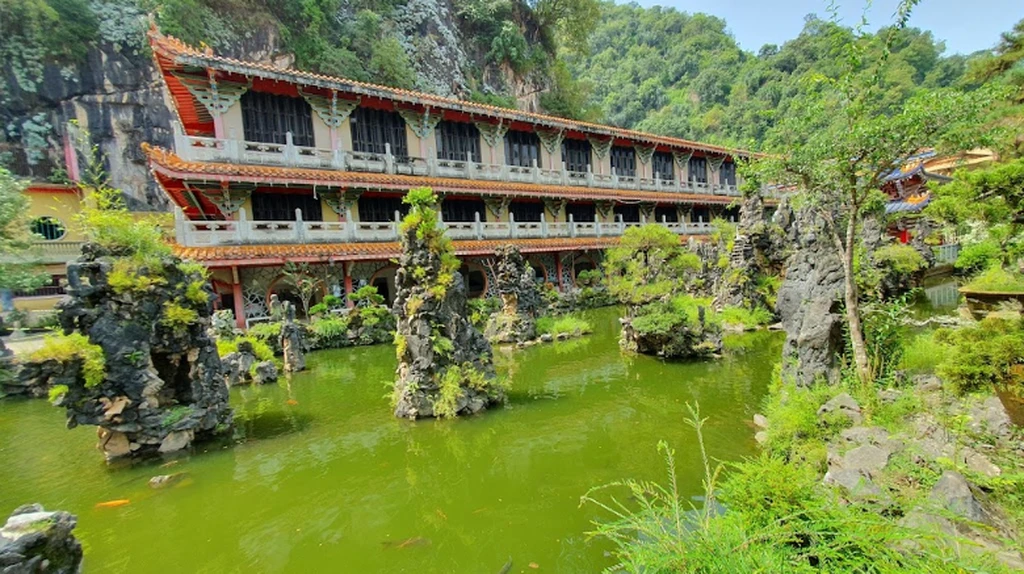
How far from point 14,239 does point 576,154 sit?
2420 centimetres

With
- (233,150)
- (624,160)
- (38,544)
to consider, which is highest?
(624,160)

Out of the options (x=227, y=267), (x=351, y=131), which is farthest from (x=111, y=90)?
(x=227, y=267)

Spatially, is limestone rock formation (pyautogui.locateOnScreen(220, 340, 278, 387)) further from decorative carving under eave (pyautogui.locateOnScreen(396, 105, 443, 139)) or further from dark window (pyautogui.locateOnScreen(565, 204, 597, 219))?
dark window (pyautogui.locateOnScreen(565, 204, 597, 219))

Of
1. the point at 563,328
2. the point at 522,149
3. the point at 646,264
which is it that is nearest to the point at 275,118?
the point at 522,149

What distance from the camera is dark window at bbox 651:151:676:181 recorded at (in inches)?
1185

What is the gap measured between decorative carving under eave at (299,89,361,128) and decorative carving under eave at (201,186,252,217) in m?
4.21

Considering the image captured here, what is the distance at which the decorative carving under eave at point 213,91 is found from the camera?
15.6 m

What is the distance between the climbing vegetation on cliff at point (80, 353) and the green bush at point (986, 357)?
11.1 metres

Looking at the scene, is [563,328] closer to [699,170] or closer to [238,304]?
[238,304]

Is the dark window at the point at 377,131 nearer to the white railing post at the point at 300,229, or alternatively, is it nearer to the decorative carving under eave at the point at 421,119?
the decorative carving under eave at the point at 421,119

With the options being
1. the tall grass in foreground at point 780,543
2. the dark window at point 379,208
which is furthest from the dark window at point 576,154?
the tall grass in foreground at point 780,543

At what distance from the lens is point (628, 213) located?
28.5 metres

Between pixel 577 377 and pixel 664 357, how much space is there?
2555 mm

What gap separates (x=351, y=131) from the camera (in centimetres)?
1911
